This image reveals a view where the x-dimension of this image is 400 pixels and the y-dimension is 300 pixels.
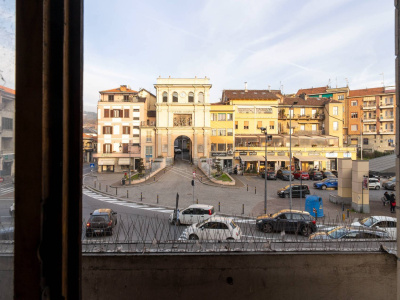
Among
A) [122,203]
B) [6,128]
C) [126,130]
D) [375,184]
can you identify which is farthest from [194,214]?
[126,130]

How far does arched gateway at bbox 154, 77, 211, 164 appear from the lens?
3622cm

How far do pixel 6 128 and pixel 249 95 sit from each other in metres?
39.9

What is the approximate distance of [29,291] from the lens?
1.61 metres

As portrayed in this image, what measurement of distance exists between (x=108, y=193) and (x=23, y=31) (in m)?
20.0

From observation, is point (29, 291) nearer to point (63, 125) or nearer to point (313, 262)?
point (63, 125)

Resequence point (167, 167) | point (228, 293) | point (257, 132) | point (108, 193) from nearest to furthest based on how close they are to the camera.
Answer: point (228, 293)
point (108, 193)
point (167, 167)
point (257, 132)

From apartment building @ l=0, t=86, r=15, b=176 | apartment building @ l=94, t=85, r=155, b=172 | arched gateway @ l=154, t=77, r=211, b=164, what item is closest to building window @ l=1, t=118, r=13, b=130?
apartment building @ l=0, t=86, r=15, b=176

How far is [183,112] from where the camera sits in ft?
120

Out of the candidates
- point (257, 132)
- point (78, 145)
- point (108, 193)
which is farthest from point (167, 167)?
point (78, 145)

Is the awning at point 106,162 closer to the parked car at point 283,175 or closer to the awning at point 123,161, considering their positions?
the awning at point 123,161

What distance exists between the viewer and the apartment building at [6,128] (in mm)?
1896

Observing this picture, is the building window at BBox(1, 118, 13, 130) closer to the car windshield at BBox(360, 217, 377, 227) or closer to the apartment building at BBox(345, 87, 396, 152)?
the car windshield at BBox(360, 217, 377, 227)

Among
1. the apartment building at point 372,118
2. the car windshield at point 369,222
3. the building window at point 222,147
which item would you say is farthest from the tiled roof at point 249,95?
the car windshield at point 369,222

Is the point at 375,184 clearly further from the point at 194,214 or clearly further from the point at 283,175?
the point at 194,214
